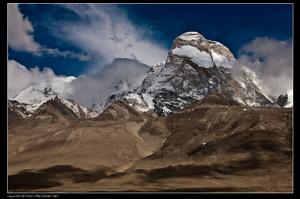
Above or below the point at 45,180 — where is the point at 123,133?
above

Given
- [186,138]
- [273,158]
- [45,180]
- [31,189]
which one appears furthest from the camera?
[186,138]

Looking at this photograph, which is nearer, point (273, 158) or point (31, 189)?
point (31, 189)
